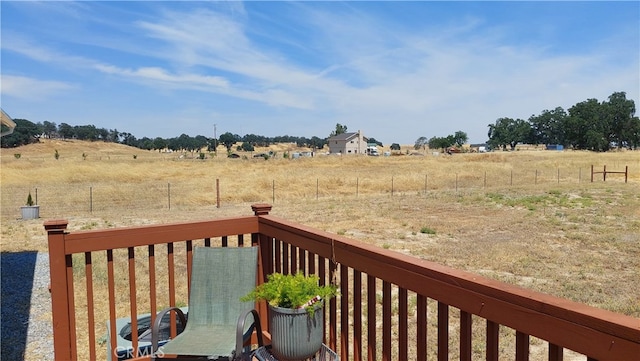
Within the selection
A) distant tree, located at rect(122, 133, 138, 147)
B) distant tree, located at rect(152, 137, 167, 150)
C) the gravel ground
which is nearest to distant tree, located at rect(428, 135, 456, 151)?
distant tree, located at rect(152, 137, 167, 150)

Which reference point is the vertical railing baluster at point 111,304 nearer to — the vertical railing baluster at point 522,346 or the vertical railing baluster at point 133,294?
the vertical railing baluster at point 133,294

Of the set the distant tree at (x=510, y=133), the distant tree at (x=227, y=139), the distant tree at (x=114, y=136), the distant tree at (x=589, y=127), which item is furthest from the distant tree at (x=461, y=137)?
the distant tree at (x=114, y=136)

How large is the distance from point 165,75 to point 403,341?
2806 centimetres

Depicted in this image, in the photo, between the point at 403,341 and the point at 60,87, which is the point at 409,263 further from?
the point at 60,87

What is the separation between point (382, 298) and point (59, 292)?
74.9 inches

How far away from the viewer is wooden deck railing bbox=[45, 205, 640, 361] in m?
1.15

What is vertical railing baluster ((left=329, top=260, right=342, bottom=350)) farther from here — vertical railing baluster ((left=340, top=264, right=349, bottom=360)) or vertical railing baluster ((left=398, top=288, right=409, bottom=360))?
vertical railing baluster ((left=398, top=288, right=409, bottom=360))

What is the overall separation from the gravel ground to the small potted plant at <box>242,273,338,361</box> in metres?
2.74

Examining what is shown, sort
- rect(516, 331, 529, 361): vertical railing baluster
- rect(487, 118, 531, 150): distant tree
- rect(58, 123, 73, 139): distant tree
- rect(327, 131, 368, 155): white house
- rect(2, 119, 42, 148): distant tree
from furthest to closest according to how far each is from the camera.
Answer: rect(487, 118, 531, 150): distant tree, rect(58, 123, 73, 139): distant tree, rect(327, 131, 368, 155): white house, rect(2, 119, 42, 148): distant tree, rect(516, 331, 529, 361): vertical railing baluster

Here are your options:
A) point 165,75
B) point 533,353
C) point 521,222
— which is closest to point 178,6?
point 533,353

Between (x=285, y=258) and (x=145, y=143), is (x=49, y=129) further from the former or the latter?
(x=285, y=258)

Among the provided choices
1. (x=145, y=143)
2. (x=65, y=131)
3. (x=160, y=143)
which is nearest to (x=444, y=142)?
(x=160, y=143)

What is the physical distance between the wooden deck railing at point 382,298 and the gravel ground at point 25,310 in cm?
42

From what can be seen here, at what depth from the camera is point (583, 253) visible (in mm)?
7738
